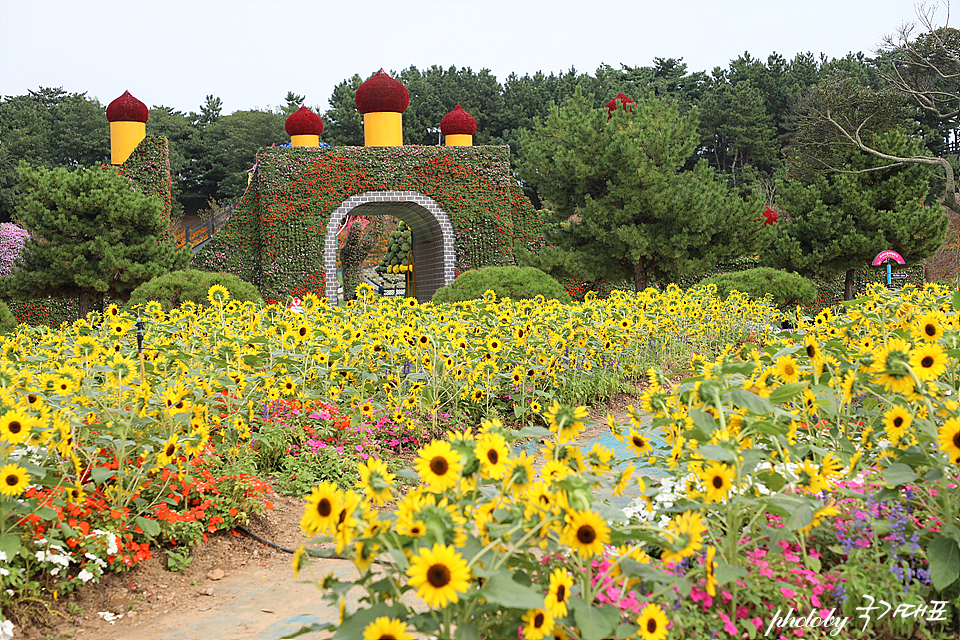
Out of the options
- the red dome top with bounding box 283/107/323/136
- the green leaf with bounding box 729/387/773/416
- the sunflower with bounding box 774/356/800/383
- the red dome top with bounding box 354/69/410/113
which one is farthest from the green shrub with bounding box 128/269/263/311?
the green leaf with bounding box 729/387/773/416

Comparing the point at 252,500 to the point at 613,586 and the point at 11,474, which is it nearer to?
the point at 11,474

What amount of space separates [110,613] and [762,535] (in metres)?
2.17

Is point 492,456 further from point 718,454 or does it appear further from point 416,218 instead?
point 416,218

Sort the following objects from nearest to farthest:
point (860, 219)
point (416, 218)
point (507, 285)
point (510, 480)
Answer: point (510, 480) → point (507, 285) → point (860, 219) → point (416, 218)

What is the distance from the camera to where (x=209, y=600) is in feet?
9.11

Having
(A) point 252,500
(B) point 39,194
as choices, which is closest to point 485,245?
(B) point 39,194

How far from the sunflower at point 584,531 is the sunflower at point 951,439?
0.85 metres

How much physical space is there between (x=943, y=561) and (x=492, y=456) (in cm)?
115

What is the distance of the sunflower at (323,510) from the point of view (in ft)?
4.45

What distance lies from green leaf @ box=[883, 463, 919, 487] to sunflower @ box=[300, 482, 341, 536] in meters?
1.30

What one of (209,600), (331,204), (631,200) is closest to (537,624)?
(209,600)

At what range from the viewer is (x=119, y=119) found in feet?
54.3

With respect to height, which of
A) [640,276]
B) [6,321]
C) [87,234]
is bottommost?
[6,321]

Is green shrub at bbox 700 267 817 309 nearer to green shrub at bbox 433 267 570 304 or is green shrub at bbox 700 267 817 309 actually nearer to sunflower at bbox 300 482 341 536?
green shrub at bbox 433 267 570 304
